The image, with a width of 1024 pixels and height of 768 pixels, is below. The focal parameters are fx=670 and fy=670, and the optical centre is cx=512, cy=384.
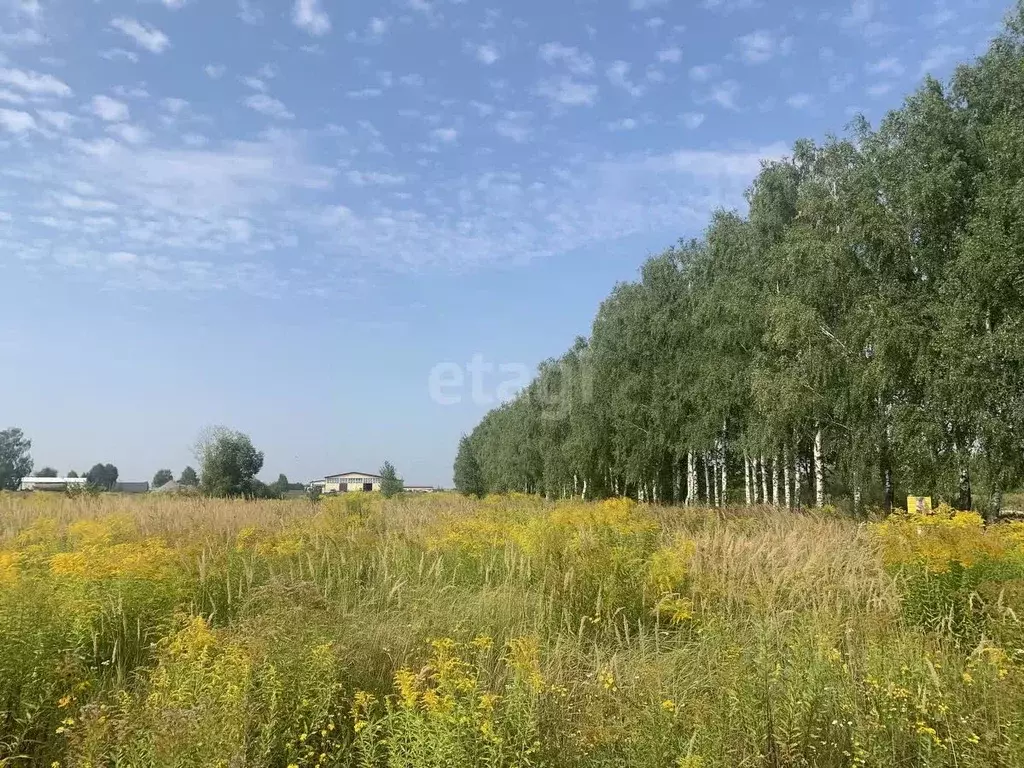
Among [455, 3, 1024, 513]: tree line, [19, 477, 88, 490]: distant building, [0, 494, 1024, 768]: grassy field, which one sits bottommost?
[0, 494, 1024, 768]: grassy field

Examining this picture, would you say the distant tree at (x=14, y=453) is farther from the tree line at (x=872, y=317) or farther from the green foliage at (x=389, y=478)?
the tree line at (x=872, y=317)

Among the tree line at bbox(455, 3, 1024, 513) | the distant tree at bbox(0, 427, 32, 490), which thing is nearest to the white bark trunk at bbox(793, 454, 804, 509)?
the tree line at bbox(455, 3, 1024, 513)

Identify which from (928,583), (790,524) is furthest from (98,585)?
(790,524)

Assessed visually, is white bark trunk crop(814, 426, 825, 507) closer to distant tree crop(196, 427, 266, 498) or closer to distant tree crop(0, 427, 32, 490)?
distant tree crop(196, 427, 266, 498)

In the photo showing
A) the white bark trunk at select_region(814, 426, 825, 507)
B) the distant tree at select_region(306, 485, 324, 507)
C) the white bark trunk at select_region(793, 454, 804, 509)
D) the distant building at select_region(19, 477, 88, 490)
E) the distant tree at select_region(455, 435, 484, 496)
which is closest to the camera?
the white bark trunk at select_region(814, 426, 825, 507)

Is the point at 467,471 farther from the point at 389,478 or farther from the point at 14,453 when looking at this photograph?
the point at 14,453

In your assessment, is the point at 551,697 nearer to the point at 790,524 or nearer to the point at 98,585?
the point at 98,585

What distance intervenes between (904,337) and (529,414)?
31310 mm

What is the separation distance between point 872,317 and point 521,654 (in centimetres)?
1470

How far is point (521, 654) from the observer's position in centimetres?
383

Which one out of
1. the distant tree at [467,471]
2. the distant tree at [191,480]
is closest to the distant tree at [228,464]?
the distant tree at [191,480]

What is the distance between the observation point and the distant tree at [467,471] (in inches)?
3056

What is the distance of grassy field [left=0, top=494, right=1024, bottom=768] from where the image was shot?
312 centimetres

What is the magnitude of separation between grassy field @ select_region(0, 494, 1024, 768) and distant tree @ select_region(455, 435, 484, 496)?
68501 millimetres
